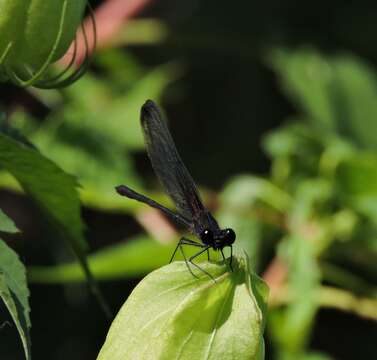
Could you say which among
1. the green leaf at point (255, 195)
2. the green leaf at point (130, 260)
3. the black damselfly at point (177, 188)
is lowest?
the green leaf at point (130, 260)

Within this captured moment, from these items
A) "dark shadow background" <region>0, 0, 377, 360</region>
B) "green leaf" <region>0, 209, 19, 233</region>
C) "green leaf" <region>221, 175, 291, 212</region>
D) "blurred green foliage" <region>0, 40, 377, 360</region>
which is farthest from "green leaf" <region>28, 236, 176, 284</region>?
"green leaf" <region>0, 209, 19, 233</region>

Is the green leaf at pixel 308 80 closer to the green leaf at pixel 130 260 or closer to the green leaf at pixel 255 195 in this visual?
the green leaf at pixel 255 195

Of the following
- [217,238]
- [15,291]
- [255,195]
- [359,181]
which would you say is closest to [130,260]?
[255,195]

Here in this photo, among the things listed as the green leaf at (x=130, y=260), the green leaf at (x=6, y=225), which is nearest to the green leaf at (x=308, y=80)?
the green leaf at (x=130, y=260)

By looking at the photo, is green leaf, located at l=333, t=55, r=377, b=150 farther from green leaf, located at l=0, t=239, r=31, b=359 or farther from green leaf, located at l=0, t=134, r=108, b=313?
green leaf, located at l=0, t=239, r=31, b=359

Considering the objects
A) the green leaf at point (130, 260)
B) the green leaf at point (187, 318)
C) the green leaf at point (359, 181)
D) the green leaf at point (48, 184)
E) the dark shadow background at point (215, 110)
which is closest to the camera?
the green leaf at point (187, 318)

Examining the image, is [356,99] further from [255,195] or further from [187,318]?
[187,318]

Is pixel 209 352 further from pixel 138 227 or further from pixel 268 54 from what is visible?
pixel 268 54

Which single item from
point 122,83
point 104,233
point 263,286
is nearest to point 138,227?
point 104,233
